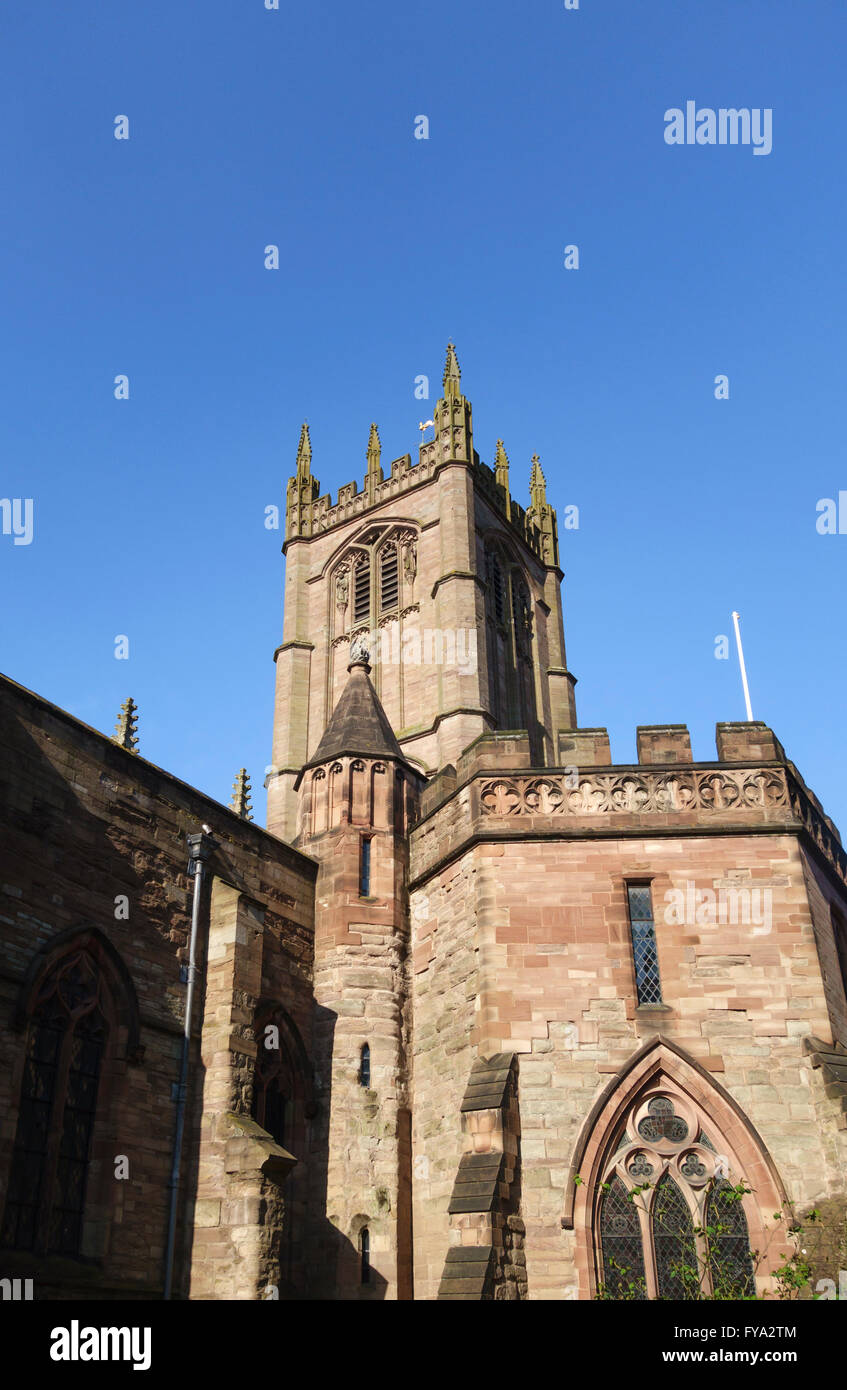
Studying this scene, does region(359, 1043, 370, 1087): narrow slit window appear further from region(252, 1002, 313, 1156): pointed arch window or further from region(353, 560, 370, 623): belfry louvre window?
region(353, 560, 370, 623): belfry louvre window

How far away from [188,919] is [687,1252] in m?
7.59

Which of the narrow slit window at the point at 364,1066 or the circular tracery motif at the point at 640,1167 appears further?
the narrow slit window at the point at 364,1066

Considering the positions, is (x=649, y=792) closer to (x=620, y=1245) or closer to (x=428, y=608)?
(x=620, y=1245)

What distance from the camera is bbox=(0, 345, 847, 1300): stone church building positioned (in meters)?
13.0

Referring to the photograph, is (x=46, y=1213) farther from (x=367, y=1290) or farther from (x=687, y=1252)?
(x=687, y=1252)

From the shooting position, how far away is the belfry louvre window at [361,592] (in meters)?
43.0

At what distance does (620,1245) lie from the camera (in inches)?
512

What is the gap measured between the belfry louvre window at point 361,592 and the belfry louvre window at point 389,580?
2.17ft

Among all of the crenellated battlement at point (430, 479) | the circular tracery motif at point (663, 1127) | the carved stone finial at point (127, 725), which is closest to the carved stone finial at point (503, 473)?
the crenellated battlement at point (430, 479)

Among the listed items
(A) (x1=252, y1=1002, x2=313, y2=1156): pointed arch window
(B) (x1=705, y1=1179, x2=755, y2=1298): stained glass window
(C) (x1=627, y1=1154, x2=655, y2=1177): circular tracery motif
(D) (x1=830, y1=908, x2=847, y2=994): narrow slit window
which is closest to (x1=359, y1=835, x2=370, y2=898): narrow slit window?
(A) (x1=252, y1=1002, x2=313, y2=1156): pointed arch window

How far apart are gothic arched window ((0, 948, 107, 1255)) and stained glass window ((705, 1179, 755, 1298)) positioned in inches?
281

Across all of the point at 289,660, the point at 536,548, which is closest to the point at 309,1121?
the point at 289,660

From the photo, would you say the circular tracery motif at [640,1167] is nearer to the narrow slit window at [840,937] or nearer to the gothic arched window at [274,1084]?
the narrow slit window at [840,937]

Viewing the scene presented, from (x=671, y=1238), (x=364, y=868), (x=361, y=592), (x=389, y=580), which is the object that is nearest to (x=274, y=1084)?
(x=364, y=868)
